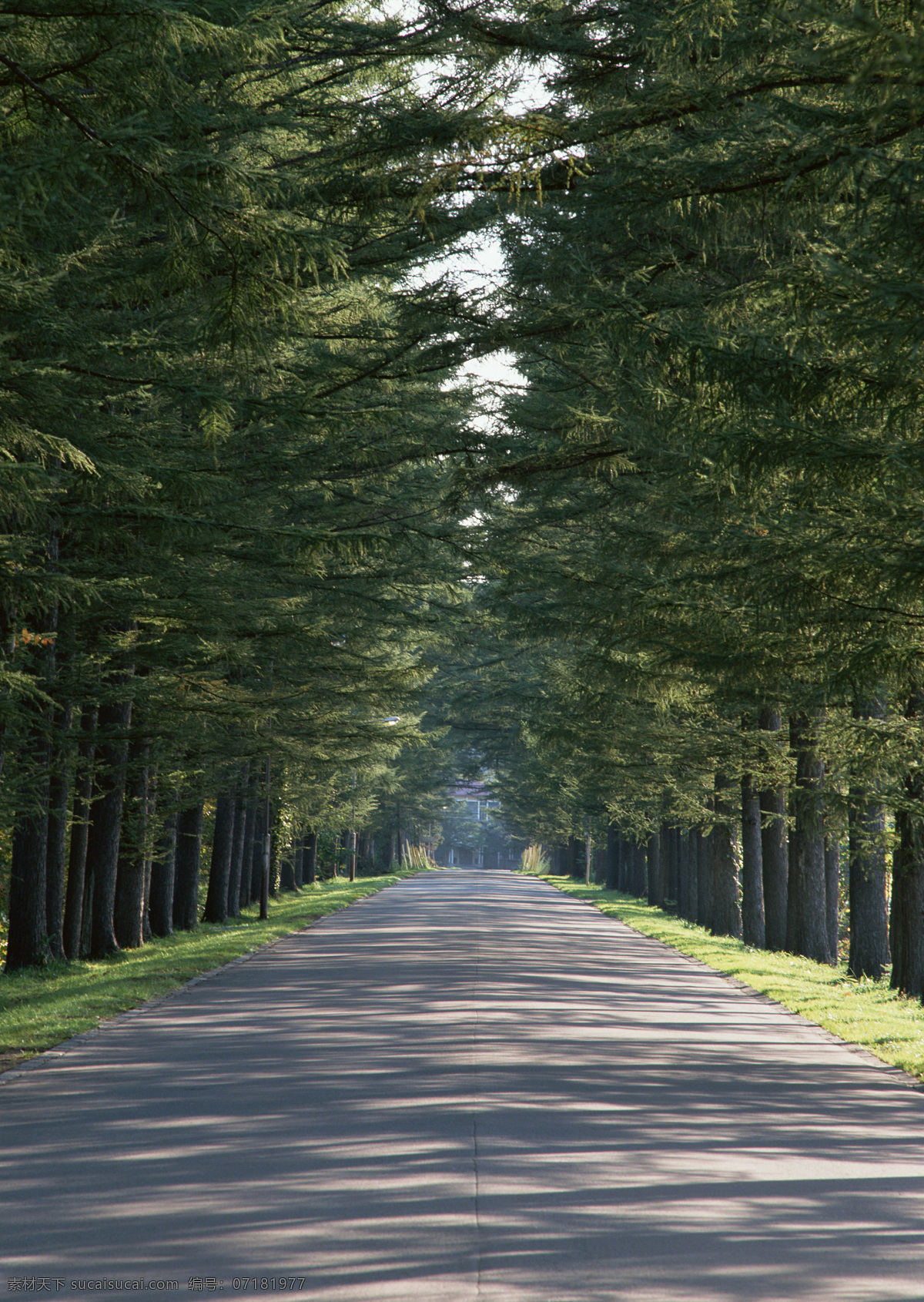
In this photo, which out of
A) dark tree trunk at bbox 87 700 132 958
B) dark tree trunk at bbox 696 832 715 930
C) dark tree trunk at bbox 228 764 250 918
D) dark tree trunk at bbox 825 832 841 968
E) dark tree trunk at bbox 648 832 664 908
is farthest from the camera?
dark tree trunk at bbox 648 832 664 908

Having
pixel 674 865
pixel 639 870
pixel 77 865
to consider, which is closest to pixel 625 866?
pixel 639 870

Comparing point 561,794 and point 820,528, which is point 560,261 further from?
point 561,794

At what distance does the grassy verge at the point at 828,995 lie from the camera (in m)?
12.2

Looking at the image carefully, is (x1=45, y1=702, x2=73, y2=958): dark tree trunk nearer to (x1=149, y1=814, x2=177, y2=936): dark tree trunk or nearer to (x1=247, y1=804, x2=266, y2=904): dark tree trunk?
(x1=149, y1=814, x2=177, y2=936): dark tree trunk

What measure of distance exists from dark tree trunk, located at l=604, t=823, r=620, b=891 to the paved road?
41416 millimetres

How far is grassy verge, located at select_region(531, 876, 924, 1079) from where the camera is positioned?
1219 centimetres

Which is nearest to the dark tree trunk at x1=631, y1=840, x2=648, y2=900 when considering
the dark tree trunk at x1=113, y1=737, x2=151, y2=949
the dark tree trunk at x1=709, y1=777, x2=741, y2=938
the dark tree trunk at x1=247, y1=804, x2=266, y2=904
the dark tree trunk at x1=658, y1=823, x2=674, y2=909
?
the dark tree trunk at x1=658, y1=823, x2=674, y2=909

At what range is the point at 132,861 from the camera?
22375mm

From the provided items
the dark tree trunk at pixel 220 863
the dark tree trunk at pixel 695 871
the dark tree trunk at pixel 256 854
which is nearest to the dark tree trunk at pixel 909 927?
the dark tree trunk at pixel 695 871

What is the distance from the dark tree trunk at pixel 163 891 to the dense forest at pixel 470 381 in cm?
45

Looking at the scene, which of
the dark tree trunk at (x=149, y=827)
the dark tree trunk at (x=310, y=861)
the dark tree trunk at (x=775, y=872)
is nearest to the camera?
the dark tree trunk at (x=149, y=827)

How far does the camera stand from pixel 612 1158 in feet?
22.9

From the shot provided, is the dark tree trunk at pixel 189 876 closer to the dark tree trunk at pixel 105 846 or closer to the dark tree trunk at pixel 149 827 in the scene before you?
the dark tree trunk at pixel 149 827

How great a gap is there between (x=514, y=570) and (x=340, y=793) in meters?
31.3
